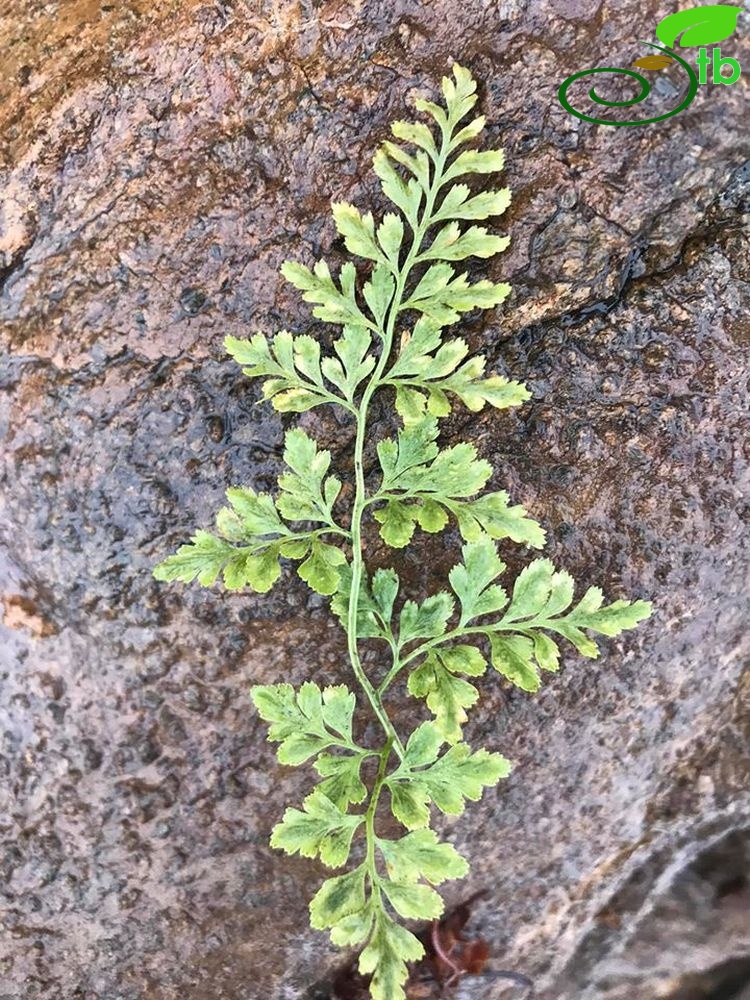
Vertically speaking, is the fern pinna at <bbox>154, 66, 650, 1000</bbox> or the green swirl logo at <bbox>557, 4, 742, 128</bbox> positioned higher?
the green swirl logo at <bbox>557, 4, 742, 128</bbox>

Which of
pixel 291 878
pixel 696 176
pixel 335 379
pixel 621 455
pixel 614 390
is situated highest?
pixel 335 379

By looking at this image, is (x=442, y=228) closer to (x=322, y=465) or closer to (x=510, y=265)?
(x=510, y=265)

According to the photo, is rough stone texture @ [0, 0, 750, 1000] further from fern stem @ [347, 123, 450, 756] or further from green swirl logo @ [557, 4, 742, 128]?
fern stem @ [347, 123, 450, 756]

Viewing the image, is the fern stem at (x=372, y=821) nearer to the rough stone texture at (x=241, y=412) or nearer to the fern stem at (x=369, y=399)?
the fern stem at (x=369, y=399)

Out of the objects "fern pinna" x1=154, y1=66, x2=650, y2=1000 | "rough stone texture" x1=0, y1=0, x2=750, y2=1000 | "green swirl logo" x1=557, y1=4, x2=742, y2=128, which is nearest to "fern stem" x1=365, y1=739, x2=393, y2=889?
"fern pinna" x1=154, y1=66, x2=650, y2=1000

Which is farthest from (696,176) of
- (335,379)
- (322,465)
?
(322,465)

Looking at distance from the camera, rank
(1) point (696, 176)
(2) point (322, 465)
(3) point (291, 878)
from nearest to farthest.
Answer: (2) point (322, 465), (1) point (696, 176), (3) point (291, 878)
